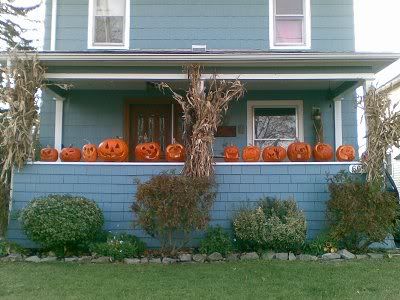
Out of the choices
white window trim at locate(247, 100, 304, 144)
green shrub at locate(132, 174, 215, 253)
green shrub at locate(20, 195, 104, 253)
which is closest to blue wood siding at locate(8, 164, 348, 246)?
green shrub at locate(20, 195, 104, 253)

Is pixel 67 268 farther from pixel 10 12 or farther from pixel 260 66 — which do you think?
pixel 10 12

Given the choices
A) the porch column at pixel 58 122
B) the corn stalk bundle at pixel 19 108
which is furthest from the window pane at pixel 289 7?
the corn stalk bundle at pixel 19 108

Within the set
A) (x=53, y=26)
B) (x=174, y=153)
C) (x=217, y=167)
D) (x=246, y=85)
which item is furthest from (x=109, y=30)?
(x=217, y=167)

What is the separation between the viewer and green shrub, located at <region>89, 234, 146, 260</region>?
7887 mm

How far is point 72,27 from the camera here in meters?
11.3

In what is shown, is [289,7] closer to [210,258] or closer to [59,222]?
[210,258]

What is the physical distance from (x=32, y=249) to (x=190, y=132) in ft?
11.6

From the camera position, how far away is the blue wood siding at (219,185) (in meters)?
8.80

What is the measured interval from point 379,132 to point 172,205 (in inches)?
150

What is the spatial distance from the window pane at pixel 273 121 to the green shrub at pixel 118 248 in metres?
4.44

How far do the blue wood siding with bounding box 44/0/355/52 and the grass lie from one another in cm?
556

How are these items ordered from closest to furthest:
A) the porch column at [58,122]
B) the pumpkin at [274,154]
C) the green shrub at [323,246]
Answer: the green shrub at [323,246] < the pumpkin at [274,154] < the porch column at [58,122]

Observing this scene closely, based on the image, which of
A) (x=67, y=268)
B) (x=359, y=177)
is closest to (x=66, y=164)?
(x=67, y=268)

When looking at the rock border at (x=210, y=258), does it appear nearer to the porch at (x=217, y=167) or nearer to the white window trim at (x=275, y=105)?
the porch at (x=217, y=167)
